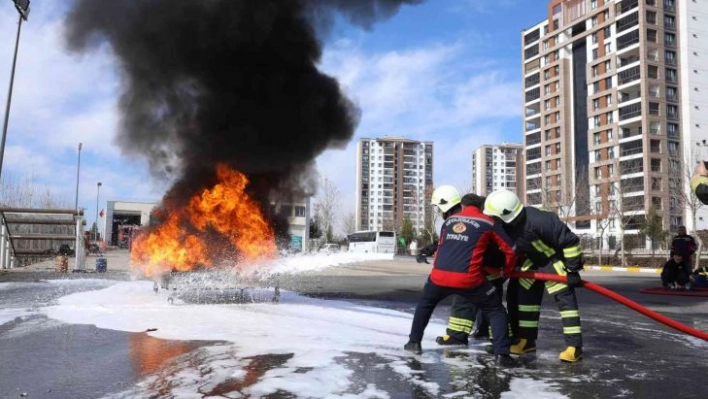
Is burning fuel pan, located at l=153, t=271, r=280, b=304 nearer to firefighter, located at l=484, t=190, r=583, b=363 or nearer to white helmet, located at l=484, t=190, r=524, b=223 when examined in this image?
firefighter, located at l=484, t=190, r=583, b=363

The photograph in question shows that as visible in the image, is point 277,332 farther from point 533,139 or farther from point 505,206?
point 533,139

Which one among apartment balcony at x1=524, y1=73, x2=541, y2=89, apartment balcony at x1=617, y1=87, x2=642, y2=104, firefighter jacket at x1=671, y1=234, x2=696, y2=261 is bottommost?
firefighter jacket at x1=671, y1=234, x2=696, y2=261

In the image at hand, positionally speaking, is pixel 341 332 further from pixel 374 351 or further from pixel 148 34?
pixel 148 34

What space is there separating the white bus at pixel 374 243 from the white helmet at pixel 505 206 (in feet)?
135

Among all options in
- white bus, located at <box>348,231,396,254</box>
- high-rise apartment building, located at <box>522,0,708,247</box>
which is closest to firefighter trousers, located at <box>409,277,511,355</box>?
white bus, located at <box>348,231,396,254</box>

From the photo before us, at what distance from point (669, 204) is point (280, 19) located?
58441mm

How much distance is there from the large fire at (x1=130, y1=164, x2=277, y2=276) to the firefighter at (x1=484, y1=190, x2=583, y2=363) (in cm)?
439

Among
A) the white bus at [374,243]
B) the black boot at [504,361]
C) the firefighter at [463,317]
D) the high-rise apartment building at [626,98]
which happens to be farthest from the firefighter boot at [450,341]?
the high-rise apartment building at [626,98]

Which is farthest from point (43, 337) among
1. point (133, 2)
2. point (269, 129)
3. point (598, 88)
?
point (598, 88)

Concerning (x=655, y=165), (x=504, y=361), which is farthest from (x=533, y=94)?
(x=504, y=361)

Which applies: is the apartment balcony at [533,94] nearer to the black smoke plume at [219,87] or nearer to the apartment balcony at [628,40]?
the apartment balcony at [628,40]

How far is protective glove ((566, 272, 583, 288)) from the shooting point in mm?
4625

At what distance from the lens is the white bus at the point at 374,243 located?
152 ft

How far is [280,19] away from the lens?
8.80 meters
